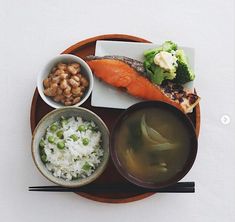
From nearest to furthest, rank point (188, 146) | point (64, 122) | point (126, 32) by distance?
point (188, 146), point (64, 122), point (126, 32)

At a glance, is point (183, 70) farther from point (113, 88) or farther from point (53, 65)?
point (53, 65)

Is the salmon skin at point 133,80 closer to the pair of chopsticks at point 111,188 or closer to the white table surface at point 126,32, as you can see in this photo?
the white table surface at point 126,32

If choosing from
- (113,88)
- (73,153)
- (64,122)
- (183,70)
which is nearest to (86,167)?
(73,153)

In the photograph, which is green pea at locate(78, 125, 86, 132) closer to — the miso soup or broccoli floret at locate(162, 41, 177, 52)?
the miso soup

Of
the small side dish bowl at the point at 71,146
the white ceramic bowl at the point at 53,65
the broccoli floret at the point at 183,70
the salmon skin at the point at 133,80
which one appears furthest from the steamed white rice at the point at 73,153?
the broccoli floret at the point at 183,70

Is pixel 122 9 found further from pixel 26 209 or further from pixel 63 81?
pixel 26 209

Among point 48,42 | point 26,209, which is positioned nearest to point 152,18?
point 48,42
